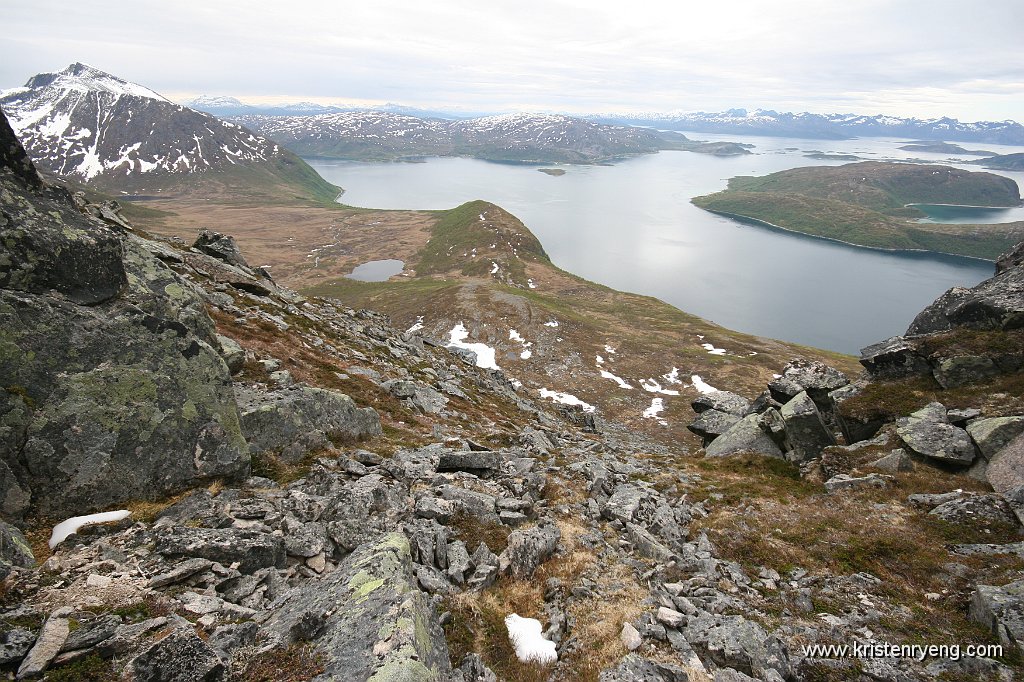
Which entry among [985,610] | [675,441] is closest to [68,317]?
[985,610]

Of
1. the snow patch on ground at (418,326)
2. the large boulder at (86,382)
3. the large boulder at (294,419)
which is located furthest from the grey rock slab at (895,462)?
the snow patch on ground at (418,326)

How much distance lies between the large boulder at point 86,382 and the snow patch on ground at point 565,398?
50303mm

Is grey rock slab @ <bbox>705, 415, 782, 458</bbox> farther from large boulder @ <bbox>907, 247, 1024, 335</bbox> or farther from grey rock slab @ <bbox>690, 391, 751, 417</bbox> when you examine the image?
large boulder @ <bbox>907, 247, 1024, 335</bbox>

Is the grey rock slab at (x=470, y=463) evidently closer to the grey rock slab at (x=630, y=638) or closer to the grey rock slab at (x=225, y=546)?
the grey rock slab at (x=225, y=546)

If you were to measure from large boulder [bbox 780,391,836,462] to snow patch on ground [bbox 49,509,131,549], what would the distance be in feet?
103

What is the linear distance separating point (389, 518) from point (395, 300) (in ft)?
335

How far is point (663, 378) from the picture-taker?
70938 millimetres

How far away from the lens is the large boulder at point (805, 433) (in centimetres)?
2770

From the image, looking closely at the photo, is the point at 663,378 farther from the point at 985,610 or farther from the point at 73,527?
the point at 73,527

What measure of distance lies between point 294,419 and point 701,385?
64161 mm

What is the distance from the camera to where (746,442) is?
30.8 metres

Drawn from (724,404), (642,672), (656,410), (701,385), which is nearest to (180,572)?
(642,672)

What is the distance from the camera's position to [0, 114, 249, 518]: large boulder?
960 centimetres

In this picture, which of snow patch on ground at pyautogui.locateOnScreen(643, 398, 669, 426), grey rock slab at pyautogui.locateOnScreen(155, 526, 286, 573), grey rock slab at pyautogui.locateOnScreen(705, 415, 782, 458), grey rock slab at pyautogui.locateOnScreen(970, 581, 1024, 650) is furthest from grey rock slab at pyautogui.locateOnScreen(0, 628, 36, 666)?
snow patch on ground at pyautogui.locateOnScreen(643, 398, 669, 426)
